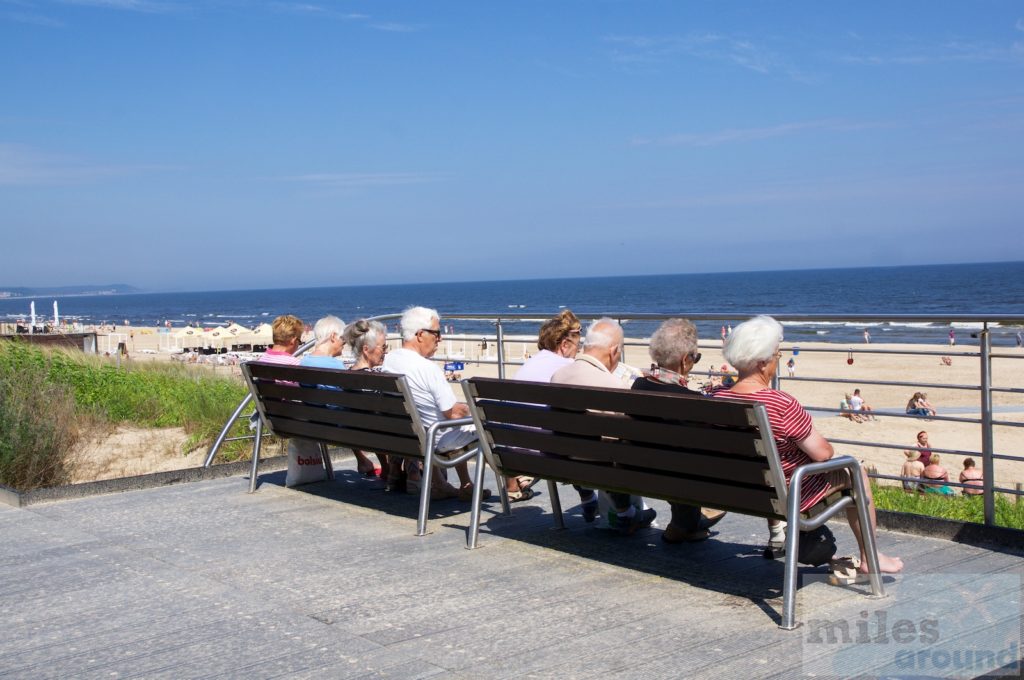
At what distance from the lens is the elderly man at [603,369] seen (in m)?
5.10

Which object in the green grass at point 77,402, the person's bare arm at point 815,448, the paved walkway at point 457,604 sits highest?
the person's bare arm at point 815,448

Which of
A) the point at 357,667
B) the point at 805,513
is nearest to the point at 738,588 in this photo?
the point at 805,513

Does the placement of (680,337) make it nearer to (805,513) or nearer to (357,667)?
(805,513)

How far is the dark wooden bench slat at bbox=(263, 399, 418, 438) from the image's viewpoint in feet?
18.5

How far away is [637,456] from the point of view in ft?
14.4

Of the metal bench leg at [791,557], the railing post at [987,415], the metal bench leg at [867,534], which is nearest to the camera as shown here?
the metal bench leg at [791,557]

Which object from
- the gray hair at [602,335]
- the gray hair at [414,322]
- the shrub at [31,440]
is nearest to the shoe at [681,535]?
the gray hair at [602,335]

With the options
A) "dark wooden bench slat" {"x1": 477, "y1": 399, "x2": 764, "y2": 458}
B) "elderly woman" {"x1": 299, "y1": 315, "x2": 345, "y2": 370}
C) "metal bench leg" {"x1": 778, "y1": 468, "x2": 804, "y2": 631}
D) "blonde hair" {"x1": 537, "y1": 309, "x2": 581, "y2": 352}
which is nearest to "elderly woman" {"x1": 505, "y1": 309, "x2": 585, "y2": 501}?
"blonde hair" {"x1": 537, "y1": 309, "x2": 581, "y2": 352}

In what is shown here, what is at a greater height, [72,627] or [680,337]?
[680,337]

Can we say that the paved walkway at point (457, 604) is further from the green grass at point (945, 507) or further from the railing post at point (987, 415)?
the green grass at point (945, 507)

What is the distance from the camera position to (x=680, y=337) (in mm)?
4770

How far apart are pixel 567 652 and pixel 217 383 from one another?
29.6 feet

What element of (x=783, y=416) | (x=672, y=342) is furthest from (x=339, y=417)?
(x=783, y=416)

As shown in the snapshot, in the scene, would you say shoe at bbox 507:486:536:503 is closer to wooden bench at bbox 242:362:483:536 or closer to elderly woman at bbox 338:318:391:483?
wooden bench at bbox 242:362:483:536
